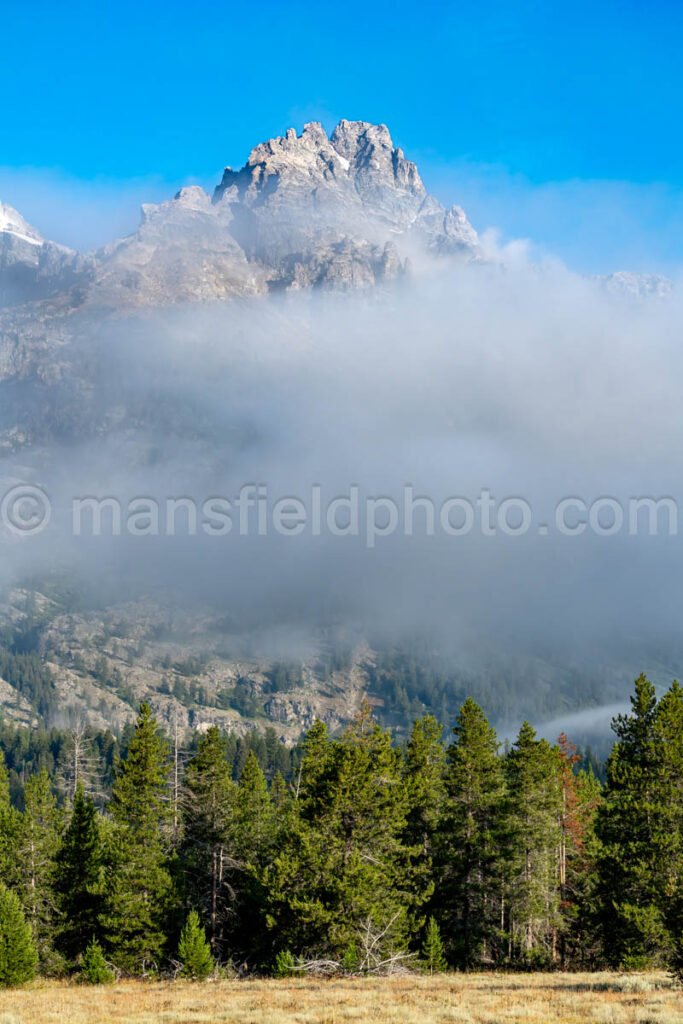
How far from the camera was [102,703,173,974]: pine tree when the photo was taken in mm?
58219

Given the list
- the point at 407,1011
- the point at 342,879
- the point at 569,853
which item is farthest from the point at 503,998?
the point at 569,853

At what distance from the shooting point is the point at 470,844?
62.1 metres

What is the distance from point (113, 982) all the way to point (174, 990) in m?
9.11

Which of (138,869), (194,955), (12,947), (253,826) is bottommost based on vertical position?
(194,955)

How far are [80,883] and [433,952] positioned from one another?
25.8 m

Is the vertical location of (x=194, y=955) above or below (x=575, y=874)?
below

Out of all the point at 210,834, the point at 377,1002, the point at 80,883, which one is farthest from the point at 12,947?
the point at 377,1002

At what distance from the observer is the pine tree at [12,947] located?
159 ft

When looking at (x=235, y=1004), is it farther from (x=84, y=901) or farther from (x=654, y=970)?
(x=84, y=901)

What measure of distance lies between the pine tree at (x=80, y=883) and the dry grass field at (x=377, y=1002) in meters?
11.9

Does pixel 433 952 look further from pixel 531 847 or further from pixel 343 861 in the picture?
pixel 531 847

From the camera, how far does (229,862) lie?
67.3 metres

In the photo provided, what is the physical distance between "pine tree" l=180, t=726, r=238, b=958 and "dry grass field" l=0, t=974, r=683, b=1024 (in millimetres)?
16392

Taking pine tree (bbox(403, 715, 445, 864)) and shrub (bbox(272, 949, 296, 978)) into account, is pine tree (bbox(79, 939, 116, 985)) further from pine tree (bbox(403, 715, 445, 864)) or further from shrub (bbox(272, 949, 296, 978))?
pine tree (bbox(403, 715, 445, 864))
